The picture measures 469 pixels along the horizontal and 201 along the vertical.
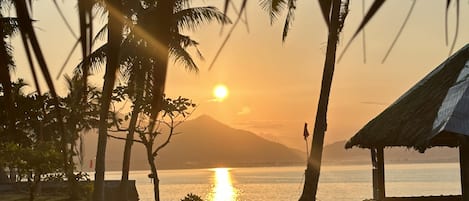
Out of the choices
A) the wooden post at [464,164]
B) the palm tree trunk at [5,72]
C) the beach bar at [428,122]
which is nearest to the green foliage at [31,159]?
the beach bar at [428,122]

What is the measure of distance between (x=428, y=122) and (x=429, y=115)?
1.21 ft

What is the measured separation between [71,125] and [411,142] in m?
17.7

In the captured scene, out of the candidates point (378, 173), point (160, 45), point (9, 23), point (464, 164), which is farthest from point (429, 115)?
point (160, 45)

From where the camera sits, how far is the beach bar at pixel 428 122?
41.9ft

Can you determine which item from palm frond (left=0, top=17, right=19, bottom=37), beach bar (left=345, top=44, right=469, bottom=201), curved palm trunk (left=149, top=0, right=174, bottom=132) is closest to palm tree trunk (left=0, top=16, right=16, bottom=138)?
palm frond (left=0, top=17, right=19, bottom=37)

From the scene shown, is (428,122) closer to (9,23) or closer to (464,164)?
(464,164)

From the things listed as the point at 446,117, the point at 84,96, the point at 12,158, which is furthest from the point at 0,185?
the point at 84,96

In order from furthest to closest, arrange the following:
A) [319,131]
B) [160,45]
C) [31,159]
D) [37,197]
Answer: [37,197] → [31,159] → [319,131] → [160,45]

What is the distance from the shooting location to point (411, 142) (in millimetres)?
13719

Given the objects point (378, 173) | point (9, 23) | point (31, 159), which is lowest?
point (378, 173)

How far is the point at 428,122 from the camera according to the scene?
1366 centimetres

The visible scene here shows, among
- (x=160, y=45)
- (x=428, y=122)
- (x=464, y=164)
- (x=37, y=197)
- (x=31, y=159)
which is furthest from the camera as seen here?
(x=37, y=197)

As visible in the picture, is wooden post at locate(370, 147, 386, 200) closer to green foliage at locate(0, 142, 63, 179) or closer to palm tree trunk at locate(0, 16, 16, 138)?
green foliage at locate(0, 142, 63, 179)

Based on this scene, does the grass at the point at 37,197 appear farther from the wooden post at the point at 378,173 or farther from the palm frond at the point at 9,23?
the palm frond at the point at 9,23
